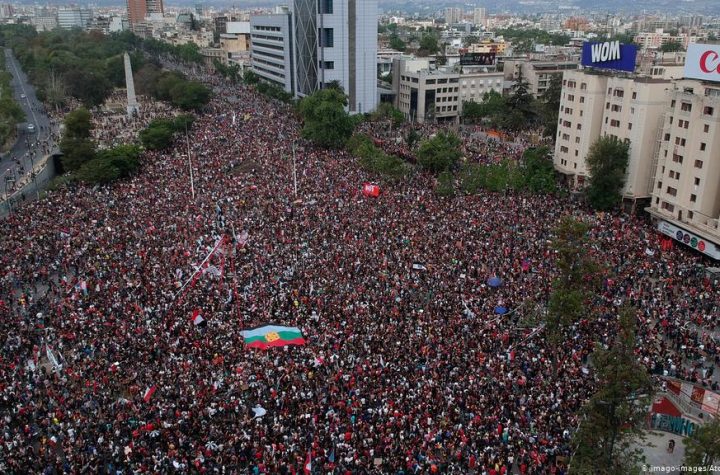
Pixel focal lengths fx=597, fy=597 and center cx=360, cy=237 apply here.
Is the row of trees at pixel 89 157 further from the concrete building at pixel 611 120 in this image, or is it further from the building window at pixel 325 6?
the concrete building at pixel 611 120

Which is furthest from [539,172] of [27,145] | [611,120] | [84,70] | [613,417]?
[84,70]

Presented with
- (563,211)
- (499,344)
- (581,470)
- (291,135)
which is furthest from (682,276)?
(291,135)

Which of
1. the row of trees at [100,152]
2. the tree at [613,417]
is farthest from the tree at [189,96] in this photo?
the tree at [613,417]

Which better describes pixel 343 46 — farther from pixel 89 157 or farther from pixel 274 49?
pixel 89 157

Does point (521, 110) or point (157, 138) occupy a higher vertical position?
point (521, 110)

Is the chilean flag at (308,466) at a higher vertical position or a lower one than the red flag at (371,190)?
lower

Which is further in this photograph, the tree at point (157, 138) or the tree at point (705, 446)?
the tree at point (157, 138)
